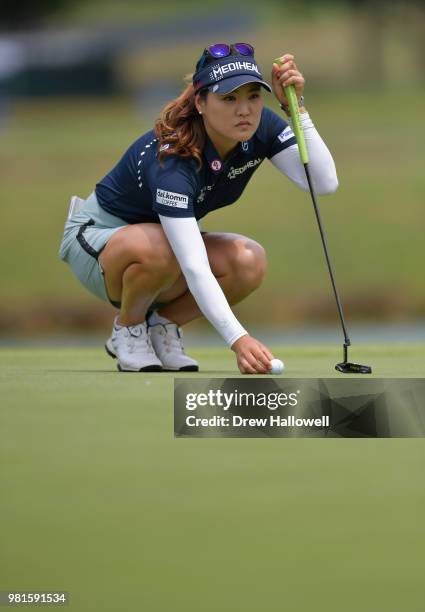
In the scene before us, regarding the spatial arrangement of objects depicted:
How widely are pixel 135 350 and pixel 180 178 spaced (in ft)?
2.38

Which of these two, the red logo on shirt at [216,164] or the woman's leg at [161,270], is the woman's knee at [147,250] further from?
the red logo on shirt at [216,164]

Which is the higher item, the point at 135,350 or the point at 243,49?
the point at 243,49

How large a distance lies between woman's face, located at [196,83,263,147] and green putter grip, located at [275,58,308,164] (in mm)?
140

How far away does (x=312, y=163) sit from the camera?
4875mm

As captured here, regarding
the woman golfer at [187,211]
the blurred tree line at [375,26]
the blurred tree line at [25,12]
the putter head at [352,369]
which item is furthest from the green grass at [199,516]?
the blurred tree line at [25,12]

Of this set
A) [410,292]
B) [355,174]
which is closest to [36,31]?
[355,174]

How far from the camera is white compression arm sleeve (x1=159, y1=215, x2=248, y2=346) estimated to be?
4289 mm

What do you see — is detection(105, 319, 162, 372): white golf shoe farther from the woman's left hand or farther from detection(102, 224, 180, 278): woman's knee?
the woman's left hand

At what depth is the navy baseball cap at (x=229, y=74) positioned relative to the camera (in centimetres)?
435

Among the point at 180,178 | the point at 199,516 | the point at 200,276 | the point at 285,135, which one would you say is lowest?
the point at 199,516

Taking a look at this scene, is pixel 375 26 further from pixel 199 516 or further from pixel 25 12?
pixel 199 516

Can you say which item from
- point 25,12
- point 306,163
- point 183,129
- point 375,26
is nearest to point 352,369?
point 306,163

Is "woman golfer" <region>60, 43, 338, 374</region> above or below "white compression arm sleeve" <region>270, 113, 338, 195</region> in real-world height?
below

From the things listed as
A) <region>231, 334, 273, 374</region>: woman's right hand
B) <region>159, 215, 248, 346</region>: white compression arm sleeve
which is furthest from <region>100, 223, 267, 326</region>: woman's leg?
<region>231, 334, 273, 374</region>: woman's right hand
